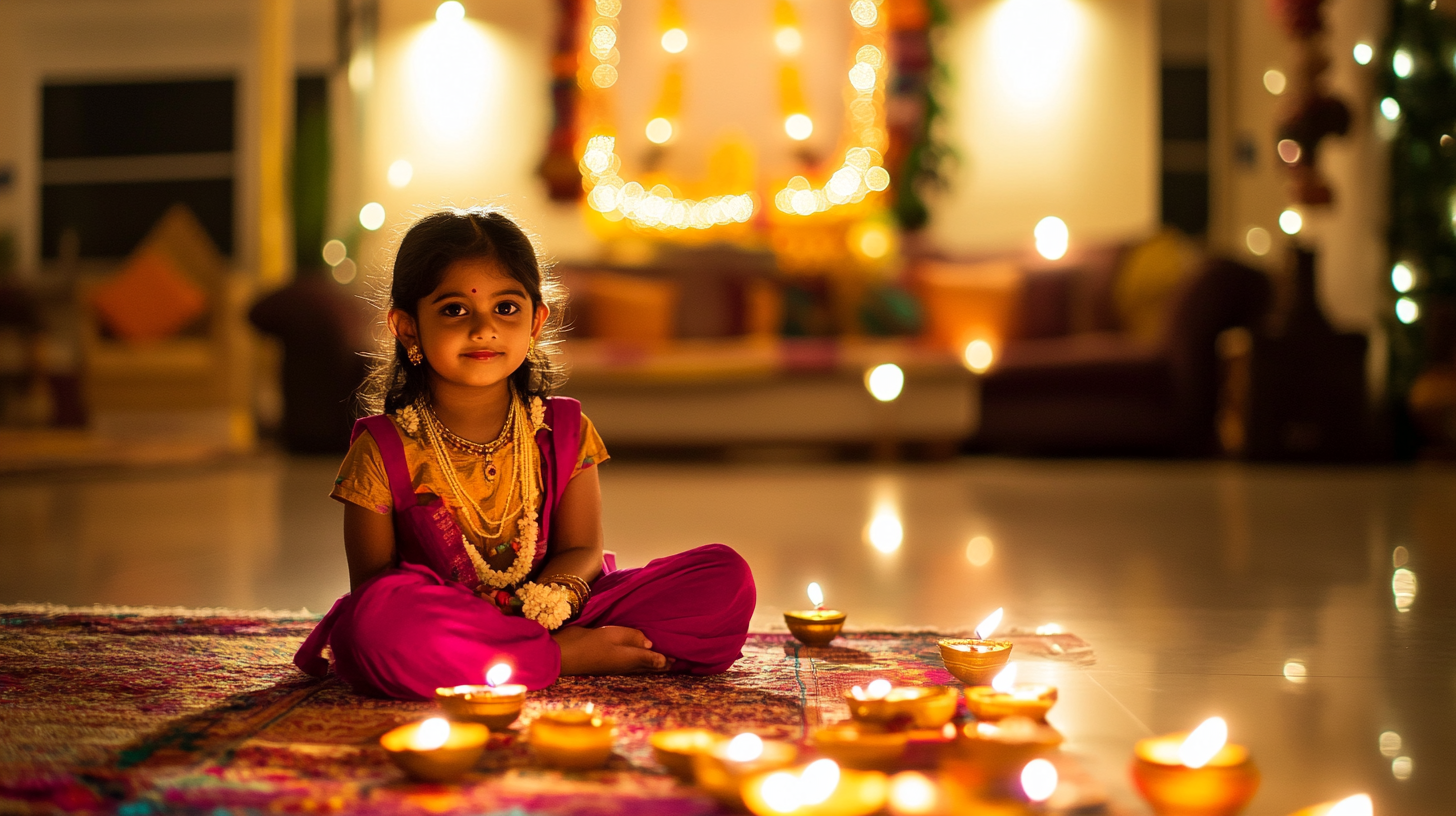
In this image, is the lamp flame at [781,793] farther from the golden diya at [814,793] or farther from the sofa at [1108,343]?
the sofa at [1108,343]

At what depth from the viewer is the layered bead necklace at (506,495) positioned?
125 cm

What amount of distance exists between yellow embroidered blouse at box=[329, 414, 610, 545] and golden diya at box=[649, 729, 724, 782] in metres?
0.48

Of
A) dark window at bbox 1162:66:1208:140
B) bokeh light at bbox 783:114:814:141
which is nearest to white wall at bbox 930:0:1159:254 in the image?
dark window at bbox 1162:66:1208:140

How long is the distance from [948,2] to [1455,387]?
3699mm

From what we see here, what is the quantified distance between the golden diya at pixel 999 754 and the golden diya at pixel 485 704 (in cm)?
35

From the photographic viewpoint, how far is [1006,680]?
3.67 feet

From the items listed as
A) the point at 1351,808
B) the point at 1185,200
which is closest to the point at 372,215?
the point at 1185,200

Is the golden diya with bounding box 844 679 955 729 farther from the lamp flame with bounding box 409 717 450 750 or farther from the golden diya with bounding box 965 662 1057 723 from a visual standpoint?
the lamp flame with bounding box 409 717 450 750

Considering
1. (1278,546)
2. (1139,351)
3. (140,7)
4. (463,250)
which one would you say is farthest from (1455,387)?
(140,7)

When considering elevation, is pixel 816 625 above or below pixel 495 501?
below

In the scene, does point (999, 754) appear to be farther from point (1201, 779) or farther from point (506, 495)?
point (506, 495)

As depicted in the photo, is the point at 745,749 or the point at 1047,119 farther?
the point at 1047,119

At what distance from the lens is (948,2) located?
7055 millimetres

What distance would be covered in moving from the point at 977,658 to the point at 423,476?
23.5 inches
